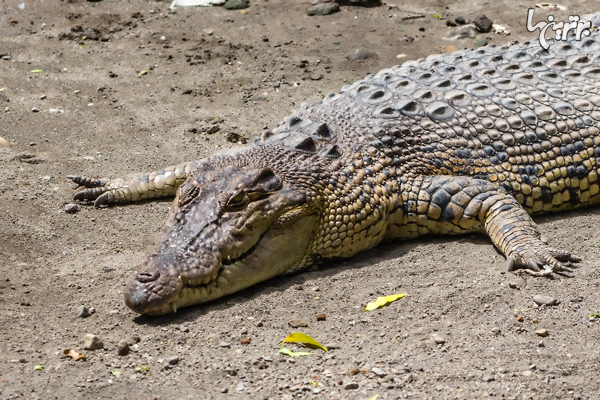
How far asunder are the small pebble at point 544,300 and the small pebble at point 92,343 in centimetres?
262

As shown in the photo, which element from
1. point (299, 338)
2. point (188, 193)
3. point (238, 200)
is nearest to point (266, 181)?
point (238, 200)

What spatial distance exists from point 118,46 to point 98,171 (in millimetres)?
3346

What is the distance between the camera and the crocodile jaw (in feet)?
Result: 15.3

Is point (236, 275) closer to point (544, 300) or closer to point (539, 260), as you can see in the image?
point (544, 300)

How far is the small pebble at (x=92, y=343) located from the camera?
4.44 metres

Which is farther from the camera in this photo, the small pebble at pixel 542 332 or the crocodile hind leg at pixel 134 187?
the crocodile hind leg at pixel 134 187

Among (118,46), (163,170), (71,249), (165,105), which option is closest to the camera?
(71,249)

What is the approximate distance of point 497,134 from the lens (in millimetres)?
6121

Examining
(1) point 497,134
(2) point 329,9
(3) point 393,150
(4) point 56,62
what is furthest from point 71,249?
(2) point 329,9

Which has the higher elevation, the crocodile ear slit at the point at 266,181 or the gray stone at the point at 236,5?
the crocodile ear slit at the point at 266,181

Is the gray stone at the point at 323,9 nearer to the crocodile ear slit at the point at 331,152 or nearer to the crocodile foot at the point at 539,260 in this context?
the crocodile ear slit at the point at 331,152

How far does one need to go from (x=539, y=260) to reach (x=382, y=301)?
118 centimetres

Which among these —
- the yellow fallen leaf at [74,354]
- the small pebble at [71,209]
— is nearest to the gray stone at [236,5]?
the small pebble at [71,209]

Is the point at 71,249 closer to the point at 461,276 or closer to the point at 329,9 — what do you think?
the point at 461,276
